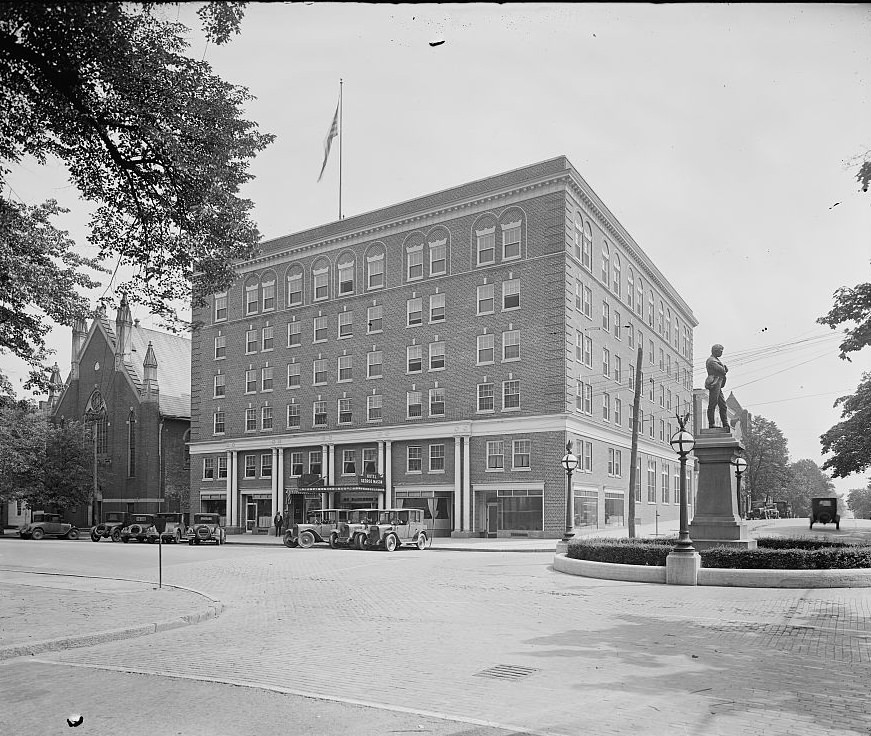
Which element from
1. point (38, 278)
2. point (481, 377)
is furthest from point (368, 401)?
point (38, 278)

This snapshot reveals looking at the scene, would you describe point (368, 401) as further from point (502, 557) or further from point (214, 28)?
point (214, 28)

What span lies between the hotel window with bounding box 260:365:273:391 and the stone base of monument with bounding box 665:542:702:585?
4258 centimetres

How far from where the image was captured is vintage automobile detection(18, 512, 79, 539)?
5600 cm

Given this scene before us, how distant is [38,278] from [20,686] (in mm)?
11927

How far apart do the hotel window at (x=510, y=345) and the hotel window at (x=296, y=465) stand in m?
17.1

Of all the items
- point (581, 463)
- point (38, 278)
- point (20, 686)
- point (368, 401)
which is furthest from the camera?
point (368, 401)

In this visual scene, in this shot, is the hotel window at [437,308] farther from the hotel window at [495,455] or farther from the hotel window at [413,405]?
the hotel window at [495,455]

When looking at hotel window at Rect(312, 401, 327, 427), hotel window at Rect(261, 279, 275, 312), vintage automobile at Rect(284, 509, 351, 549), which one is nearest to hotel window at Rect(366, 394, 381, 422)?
hotel window at Rect(312, 401, 327, 427)

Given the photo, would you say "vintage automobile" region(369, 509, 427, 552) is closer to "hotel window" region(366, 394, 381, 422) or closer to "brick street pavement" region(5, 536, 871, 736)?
"brick street pavement" region(5, 536, 871, 736)

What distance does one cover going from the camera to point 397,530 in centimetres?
3422

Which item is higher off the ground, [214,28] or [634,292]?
[634,292]

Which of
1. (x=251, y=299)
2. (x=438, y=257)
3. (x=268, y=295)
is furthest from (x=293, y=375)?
(x=438, y=257)

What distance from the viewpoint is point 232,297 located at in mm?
61312

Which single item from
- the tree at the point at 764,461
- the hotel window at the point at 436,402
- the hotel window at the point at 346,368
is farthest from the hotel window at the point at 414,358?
the tree at the point at 764,461
